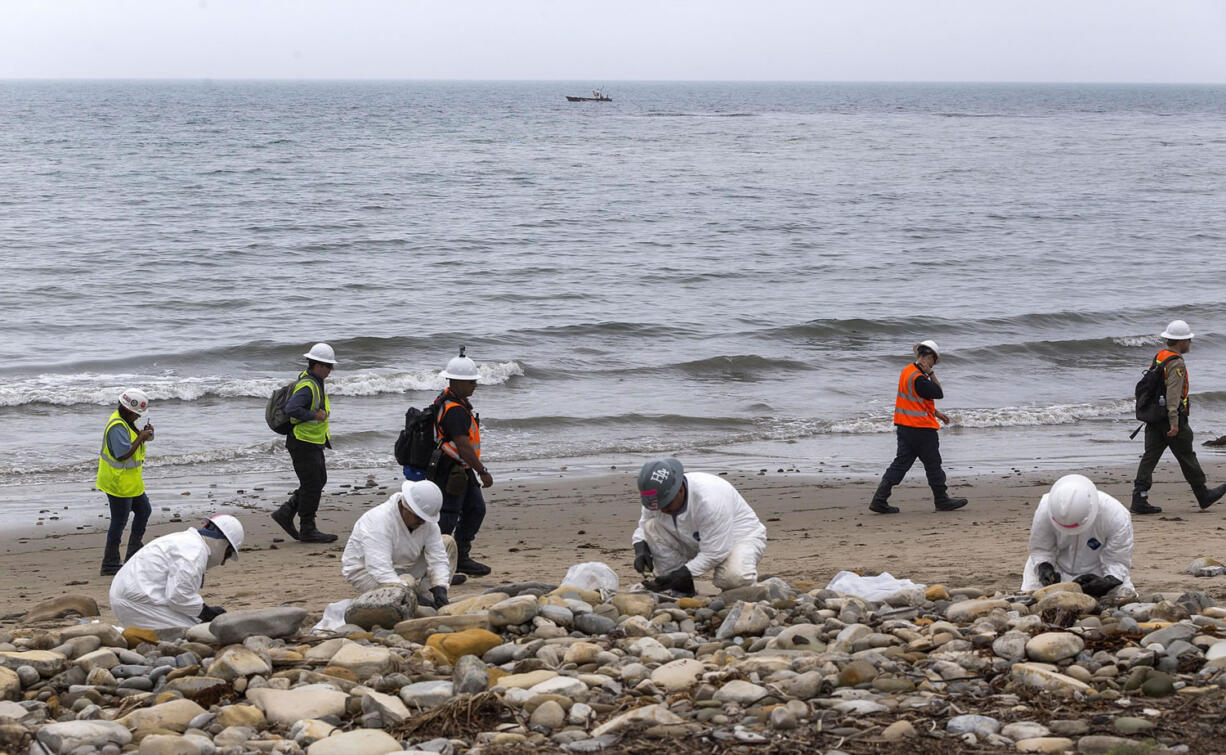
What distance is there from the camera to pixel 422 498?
655 cm

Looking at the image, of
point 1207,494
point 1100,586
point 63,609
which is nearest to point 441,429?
point 63,609

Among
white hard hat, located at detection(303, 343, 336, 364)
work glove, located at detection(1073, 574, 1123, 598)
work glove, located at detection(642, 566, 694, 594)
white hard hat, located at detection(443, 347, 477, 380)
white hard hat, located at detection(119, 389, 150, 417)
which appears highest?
white hard hat, located at detection(443, 347, 477, 380)

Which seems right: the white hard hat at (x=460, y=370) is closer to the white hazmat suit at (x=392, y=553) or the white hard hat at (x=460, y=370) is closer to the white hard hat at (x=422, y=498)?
the white hazmat suit at (x=392, y=553)

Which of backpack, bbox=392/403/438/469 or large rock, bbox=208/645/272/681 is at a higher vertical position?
backpack, bbox=392/403/438/469

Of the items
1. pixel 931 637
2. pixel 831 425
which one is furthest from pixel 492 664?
pixel 831 425

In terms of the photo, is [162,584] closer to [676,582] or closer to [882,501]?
[676,582]

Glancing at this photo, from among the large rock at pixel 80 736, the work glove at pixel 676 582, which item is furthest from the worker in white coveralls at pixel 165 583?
the work glove at pixel 676 582

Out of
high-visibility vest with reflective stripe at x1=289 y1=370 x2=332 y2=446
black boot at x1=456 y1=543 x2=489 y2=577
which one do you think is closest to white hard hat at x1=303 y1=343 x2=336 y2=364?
high-visibility vest with reflective stripe at x1=289 y1=370 x2=332 y2=446

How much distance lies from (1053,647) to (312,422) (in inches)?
256

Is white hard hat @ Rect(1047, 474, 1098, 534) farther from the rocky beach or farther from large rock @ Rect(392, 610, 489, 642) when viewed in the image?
large rock @ Rect(392, 610, 489, 642)

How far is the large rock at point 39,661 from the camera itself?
17.9ft

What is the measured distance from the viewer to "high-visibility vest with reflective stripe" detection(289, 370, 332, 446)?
978cm

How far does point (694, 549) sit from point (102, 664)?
320 cm

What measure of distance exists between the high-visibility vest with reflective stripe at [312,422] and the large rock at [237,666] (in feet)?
14.7
